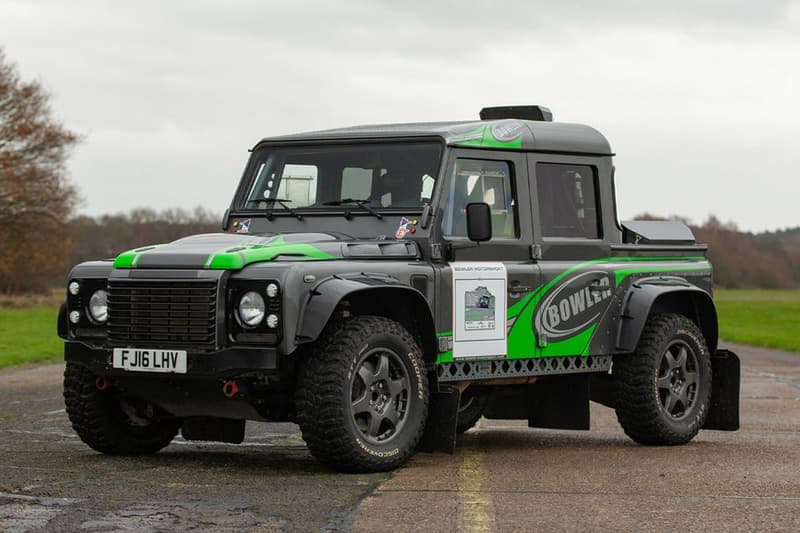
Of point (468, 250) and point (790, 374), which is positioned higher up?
point (468, 250)

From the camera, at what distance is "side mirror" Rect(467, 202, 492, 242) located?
383 inches

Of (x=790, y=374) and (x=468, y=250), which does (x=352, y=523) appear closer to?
(x=468, y=250)

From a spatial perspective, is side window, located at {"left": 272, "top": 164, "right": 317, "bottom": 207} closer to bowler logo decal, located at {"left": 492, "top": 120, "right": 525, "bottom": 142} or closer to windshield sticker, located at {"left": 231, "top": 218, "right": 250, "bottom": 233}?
windshield sticker, located at {"left": 231, "top": 218, "right": 250, "bottom": 233}

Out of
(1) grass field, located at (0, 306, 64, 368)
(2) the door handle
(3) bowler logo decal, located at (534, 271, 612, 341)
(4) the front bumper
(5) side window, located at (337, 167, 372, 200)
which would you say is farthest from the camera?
(1) grass field, located at (0, 306, 64, 368)

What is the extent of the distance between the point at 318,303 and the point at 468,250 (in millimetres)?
1744

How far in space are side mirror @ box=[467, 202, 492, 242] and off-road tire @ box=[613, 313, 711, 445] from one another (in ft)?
6.99

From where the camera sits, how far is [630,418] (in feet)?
36.6

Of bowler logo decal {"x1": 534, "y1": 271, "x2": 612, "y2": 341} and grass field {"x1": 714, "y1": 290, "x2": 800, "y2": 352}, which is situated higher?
bowler logo decal {"x1": 534, "y1": 271, "x2": 612, "y2": 341}

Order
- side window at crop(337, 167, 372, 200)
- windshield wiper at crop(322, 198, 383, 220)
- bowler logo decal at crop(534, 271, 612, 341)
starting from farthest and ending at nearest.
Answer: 1. bowler logo decal at crop(534, 271, 612, 341)
2. side window at crop(337, 167, 372, 200)
3. windshield wiper at crop(322, 198, 383, 220)

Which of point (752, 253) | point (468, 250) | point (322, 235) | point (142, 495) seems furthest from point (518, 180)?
point (752, 253)

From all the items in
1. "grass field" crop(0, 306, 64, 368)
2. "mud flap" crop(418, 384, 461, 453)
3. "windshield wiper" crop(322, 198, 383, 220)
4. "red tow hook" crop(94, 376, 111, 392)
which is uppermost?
"windshield wiper" crop(322, 198, 383, 220)

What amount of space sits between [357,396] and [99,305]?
5.99 ft

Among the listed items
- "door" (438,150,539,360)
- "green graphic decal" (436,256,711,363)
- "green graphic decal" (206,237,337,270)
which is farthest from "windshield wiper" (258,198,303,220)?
"green graphic decal" (436,256,711,363)

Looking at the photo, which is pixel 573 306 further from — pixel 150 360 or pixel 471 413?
pixel 150 360
